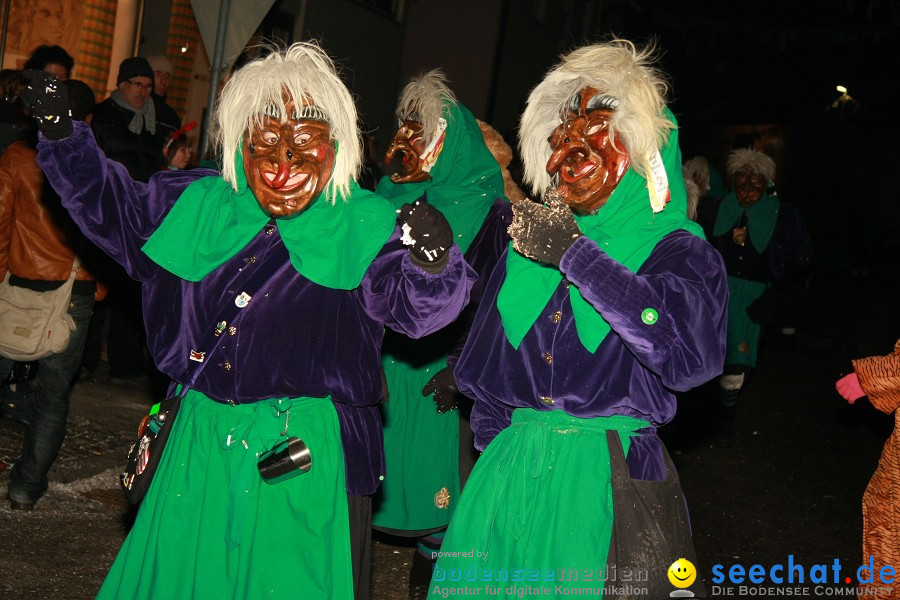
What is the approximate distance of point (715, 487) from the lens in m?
7.40

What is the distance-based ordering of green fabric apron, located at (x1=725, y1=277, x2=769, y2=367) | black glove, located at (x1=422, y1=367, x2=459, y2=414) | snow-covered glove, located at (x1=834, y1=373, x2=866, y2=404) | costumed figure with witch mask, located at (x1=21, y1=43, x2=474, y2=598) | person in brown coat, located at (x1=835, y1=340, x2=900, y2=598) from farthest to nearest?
green fabric apron, located at (x1=725, y1=277, x2=769, y2=367) → black glove, located at (x1=422, y1=367, x2=459, y2=414) → snow-covered glove, located at (x1=834, y1=373, x2=866, y2=404) → person in brown coat, located at (x1=835, y1=340, x2=900, y2=598) → costumed figure with witch mask, located at (x1=21, y1=43, x2=474, y2=598)

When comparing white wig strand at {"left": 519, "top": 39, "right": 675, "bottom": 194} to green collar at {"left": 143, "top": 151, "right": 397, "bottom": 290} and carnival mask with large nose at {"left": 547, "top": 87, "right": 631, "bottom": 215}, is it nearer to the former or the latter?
carnival mask with large nose at {"left": 547, "top": 87, "right": 631, "bottom": 215}

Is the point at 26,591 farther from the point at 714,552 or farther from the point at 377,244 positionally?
the point at 714,552

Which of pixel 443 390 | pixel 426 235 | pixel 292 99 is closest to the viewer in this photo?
pixel 426 235

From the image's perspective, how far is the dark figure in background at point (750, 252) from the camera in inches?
328

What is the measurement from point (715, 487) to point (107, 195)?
5.47m

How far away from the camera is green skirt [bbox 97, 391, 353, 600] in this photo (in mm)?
2963

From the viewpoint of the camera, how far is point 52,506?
17.3ft

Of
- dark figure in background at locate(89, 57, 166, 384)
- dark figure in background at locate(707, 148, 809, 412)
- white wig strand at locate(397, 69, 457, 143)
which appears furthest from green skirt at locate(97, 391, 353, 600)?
dark figure in background at locate(707, 148, 809, 412)

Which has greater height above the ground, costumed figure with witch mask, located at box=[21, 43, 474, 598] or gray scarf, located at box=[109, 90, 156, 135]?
gray scarf, located at box=[109, 90, 156, 135]

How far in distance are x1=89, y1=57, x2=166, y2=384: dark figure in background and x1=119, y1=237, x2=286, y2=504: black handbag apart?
340 centimetres

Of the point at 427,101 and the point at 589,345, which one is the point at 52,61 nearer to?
the point at 427,101

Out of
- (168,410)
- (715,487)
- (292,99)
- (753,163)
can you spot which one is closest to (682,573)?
(168,410)

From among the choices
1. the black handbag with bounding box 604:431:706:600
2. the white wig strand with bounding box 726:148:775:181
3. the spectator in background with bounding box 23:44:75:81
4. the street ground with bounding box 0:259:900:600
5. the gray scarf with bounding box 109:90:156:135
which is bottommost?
the street ground with bounding box 0:259:900:600
